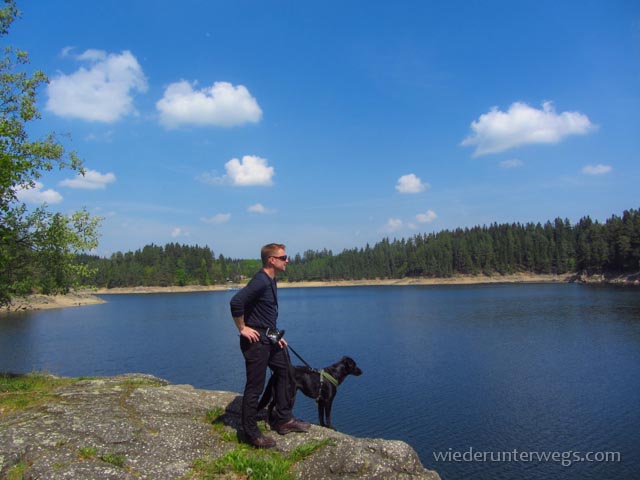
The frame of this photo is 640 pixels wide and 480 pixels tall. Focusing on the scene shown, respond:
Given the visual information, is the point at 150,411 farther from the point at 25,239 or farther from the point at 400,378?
the point at 400,378

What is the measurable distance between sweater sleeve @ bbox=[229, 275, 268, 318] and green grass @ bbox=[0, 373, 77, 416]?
170 inches

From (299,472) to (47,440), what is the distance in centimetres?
341

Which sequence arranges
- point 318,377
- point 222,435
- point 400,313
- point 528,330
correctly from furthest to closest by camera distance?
point 400,313 → point 528,330 → point 318,377 → point 222,435

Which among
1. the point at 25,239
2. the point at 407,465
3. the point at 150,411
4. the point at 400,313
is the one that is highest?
the point at 25,239

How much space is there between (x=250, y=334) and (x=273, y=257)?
117 centimetres

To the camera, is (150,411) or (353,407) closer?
(150,411)

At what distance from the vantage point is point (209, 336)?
4497 centimetres

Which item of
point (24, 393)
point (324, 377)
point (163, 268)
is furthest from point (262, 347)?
point (163, 268)

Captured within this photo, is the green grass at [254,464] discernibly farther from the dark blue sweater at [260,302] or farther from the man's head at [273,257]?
the man's head at [273,257]

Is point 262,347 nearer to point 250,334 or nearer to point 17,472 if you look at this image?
point 250,334

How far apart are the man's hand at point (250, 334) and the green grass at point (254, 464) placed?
58.7 inches

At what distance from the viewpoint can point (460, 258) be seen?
519 ft

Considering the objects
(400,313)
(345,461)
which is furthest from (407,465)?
(400,313)

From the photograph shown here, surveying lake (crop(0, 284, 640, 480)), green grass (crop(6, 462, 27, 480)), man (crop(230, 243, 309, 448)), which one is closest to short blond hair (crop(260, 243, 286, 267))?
man (crop(230, 243, 309, 448))
